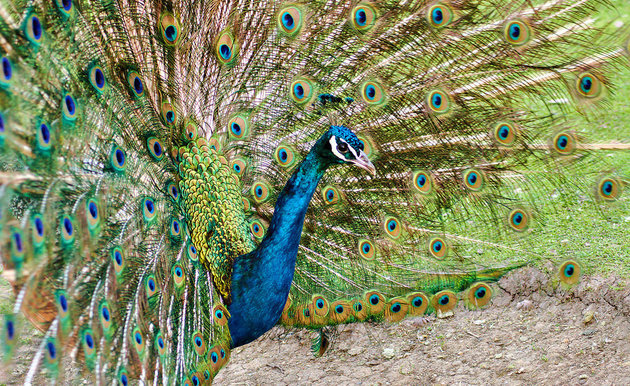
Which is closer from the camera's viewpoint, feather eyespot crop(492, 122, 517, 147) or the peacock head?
the peacock head

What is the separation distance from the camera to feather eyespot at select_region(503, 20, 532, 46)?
2418 mm

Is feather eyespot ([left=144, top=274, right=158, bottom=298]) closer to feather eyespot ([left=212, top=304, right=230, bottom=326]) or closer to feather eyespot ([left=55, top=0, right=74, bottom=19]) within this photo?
feather eyespot ([left=212, top=304, right=230, bottom=326])

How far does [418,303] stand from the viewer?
2869mm

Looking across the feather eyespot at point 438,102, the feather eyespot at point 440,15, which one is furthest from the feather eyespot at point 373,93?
the feather eyespot at point 440,15

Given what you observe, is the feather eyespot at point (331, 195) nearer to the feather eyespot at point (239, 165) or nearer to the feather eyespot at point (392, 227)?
the feather eyespot at point (392, 227)

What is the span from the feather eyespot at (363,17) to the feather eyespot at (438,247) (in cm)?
111

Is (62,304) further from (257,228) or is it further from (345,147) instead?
(257,228)

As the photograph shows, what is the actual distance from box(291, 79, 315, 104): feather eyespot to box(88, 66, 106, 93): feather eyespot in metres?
0.84

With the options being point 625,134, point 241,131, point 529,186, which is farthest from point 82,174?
point 625,134

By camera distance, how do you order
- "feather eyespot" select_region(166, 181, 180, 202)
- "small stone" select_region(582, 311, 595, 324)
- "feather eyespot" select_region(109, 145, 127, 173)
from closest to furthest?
"feather eyespot" select_region(109, 145, 127, 173)
"feather eyespot" select_region(166, 181, 180, 202)
"small stone" select_region(582, 311, 595, 324)

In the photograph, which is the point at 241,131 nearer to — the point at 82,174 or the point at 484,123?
the point at 82,174

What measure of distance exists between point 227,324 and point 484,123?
1493 millimetres

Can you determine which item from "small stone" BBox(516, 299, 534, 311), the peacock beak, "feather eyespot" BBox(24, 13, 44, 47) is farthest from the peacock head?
"small stone" BBox(516, 299, 534, 311)

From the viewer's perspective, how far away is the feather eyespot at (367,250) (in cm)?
293
